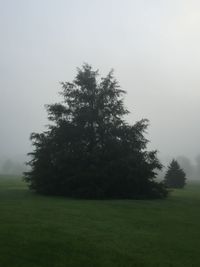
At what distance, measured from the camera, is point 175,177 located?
200 feet

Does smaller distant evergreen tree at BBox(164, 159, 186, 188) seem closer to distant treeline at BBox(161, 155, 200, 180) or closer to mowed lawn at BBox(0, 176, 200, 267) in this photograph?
mowed lawn at BBox(0, 176, 200, 267)

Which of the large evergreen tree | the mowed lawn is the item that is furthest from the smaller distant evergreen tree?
the mowed lawn

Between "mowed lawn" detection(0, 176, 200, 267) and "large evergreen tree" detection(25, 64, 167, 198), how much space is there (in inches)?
476

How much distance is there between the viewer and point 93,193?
34.9 m

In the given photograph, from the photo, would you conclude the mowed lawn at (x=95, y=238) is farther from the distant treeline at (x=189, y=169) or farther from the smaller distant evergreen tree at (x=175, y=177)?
the distant treeline at (x=189, y=169)

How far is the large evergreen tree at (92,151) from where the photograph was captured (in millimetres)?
35781

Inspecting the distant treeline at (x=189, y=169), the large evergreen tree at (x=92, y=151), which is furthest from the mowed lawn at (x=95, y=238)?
the distant treeline at (x=189, y=169)

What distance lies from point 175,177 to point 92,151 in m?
26.5

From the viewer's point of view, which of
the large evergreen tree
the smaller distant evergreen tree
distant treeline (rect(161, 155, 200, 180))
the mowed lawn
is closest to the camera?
the mowed lawn

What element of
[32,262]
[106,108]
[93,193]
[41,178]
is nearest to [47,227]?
[32,262]

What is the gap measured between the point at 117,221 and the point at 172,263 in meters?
7.08

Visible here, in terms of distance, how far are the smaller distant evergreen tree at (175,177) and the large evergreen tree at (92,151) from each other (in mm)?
21989

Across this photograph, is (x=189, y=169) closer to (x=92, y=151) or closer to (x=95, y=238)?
(x=92, y=151)

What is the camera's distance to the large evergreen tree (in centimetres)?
3578
